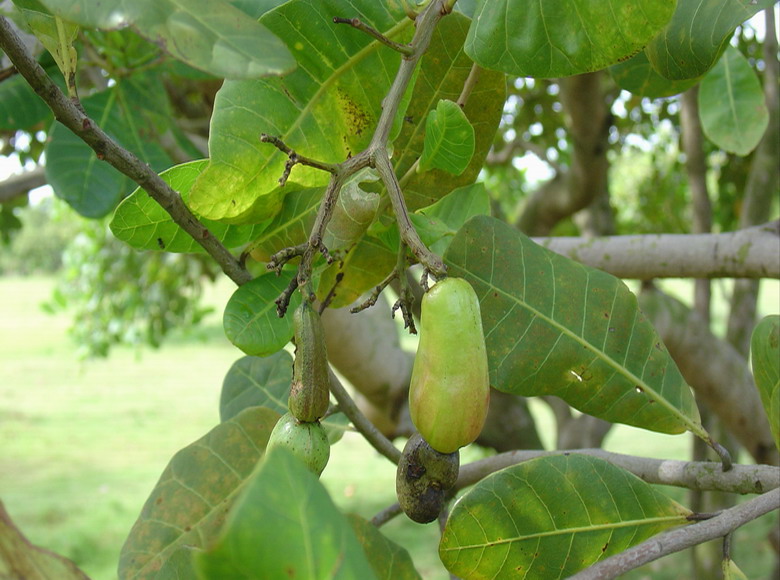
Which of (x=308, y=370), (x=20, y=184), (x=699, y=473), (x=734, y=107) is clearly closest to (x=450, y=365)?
(x=308, y=370)

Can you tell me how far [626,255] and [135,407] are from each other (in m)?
7.40

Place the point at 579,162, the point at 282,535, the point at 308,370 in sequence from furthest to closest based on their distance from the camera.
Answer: the point at 579,162 → the point at 308,370 → the point at 282,535

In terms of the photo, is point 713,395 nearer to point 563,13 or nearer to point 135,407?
point 563,13

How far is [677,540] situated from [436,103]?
0.49 m

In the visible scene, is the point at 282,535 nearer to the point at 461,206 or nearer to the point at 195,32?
the point at 195,32

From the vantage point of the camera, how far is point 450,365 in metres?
0.52

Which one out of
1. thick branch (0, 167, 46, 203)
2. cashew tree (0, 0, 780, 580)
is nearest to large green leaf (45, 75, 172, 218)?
cashew tree (0, 0, 780, 580)

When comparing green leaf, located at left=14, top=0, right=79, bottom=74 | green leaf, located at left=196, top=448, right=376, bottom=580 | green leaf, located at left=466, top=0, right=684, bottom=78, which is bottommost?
green leaf, located at left=196, top=448, right=376, bottom=580

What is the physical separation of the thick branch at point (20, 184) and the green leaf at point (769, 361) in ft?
5.89

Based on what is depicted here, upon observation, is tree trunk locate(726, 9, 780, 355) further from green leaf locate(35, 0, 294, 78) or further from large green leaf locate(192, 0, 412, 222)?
green leaf locate(35, 0, 294, 78)

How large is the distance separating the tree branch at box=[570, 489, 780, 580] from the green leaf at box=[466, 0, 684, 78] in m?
0.38

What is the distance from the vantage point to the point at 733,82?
4.09 ft

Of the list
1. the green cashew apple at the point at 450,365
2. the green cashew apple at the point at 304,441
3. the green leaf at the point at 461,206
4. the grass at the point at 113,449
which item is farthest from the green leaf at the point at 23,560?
the grass at the point at 113,449

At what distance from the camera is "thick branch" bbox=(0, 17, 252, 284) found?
0.58 meters
